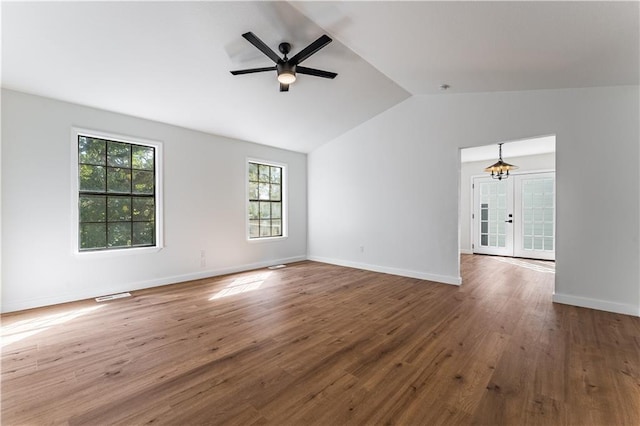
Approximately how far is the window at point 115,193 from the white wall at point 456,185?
334cm

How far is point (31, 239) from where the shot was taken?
3363 millimetres

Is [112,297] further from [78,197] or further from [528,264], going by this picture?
[528,264]

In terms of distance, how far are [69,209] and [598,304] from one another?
6.62 m

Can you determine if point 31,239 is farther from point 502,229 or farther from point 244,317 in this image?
point 502,229

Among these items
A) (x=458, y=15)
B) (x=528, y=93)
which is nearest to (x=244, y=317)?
(x=458, y=15)

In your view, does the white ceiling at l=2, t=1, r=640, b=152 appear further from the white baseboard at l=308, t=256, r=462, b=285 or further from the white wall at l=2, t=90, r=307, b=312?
the white baseboard at l=308, t=256, r=462, b=285

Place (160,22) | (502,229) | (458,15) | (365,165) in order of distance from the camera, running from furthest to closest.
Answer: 1. (502,229)
2. (365,165)
3. (160,22)
4. (458,15)

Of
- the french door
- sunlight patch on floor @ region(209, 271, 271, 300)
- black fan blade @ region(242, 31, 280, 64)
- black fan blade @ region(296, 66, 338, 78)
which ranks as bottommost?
sunlight patch on floor @ region(209, 271, 271, 300)

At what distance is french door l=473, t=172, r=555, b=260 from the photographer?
6684 mm

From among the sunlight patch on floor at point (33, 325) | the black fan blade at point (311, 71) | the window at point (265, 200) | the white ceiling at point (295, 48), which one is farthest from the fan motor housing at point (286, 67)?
the sunlight patch on floor at point (33, 325)

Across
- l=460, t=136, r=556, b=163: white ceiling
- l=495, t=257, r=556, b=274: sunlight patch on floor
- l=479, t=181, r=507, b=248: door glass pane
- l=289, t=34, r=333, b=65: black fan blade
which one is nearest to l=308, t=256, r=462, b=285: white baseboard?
l=495, t=257, r=556, b=274: sunlight patch on floor

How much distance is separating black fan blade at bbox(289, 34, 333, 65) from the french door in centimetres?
673

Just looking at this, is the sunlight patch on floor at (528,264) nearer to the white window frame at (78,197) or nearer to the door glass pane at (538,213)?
the door glass pane at (538,213)

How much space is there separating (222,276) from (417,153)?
4.03 metres
